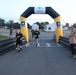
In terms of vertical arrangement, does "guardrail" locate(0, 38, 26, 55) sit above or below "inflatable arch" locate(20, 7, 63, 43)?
below

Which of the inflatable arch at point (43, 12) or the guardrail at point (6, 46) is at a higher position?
the inflatable arch at point (43, 12)

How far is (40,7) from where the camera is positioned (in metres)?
31.2

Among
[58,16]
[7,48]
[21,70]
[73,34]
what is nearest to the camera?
[21,70]

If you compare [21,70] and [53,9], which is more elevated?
[53,9]

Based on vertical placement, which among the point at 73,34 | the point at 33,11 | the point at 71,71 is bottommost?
the point at 71,71

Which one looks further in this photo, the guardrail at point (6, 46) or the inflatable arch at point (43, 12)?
the inflatable arch at point (43, 12)

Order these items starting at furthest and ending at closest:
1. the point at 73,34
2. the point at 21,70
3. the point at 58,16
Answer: the point at 58,16 < the point at 73,34 < the point at 21,70

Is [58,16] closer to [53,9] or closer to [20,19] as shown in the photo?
[53,9]

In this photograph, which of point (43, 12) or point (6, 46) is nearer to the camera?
point (6, 46)

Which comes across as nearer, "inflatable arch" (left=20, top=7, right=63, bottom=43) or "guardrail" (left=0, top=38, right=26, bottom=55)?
"guardrail" (left=0, top=38, right=26, bottom=55)

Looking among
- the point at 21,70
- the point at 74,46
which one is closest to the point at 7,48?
the point at 74,46

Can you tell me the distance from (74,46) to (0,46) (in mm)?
4561

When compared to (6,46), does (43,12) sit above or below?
above

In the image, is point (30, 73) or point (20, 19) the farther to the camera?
point (20, 19)
